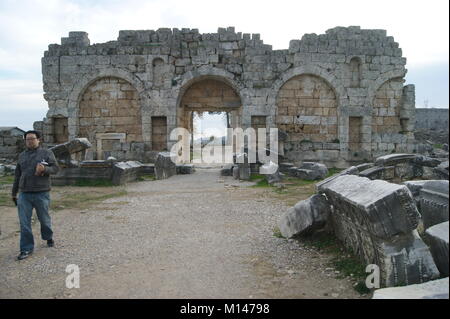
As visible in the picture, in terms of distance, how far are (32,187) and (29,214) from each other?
1.26 ft

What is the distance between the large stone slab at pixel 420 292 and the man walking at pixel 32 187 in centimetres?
454

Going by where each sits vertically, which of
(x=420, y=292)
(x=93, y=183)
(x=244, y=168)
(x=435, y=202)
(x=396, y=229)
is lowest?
(x=93, y=183)

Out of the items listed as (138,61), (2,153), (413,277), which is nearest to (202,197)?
(413,277)

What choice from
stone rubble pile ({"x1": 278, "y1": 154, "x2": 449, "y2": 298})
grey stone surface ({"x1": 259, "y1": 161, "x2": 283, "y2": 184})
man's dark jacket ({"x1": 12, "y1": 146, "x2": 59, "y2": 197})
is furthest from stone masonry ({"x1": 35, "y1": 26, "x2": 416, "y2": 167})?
stone rubble pile ({"x1": 278, "y1": 154, "x2": 449, "y2": 298})

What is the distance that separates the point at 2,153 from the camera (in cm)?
1681

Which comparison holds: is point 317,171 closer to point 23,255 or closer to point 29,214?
point 29,214

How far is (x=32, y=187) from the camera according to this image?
17.9ft

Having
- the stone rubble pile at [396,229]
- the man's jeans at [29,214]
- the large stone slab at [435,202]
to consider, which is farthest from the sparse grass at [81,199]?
the large stone slab at [435,202]

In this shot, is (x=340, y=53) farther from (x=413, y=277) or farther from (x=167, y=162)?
(x=413, y=277)

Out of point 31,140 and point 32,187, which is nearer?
point 32,187

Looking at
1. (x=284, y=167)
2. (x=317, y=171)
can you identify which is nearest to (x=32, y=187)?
(x=317, y=171)

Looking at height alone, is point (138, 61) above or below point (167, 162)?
above

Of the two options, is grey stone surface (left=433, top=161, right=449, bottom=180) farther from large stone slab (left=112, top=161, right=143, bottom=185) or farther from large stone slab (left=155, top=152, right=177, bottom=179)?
large stone slab (left=155, top=152, right=177, bottom=179)

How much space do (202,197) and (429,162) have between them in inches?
220
